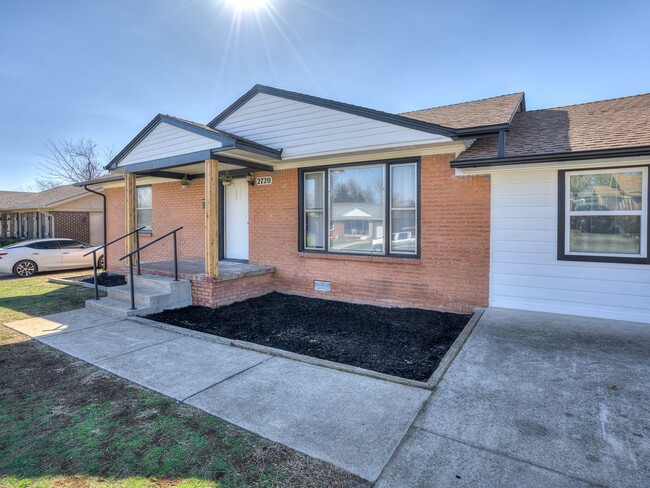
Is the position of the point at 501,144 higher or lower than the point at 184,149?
lower

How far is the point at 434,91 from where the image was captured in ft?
40.5

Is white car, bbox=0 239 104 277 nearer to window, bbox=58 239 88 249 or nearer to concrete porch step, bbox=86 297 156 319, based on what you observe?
window, bbox=58 239 88 249

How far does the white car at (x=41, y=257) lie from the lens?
1286cm

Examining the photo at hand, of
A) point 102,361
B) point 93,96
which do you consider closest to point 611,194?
point 102,361

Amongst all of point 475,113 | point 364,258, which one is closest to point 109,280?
point 364,258

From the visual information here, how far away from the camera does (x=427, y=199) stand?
6688 millimetres

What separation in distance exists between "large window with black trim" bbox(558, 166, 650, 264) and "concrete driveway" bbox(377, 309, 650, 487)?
1360mm

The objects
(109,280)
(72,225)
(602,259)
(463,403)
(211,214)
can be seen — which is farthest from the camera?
(72,225)

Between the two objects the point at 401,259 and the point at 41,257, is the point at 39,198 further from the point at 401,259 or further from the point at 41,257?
the point at 401,259

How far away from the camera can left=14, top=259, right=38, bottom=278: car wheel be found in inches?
511

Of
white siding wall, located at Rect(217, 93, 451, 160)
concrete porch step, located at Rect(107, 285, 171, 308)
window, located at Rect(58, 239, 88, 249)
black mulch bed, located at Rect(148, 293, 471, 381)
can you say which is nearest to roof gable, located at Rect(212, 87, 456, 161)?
white siding wall, located at Rect(217, 93, 451, 160)

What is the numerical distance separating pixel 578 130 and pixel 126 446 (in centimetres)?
772

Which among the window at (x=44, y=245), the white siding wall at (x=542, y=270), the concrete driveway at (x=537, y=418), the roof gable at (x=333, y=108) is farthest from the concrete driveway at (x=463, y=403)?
the window at (x=44, y=245)

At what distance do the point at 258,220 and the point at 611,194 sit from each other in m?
6.89
